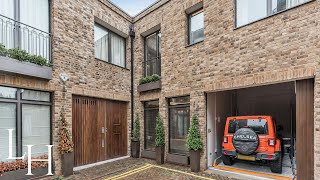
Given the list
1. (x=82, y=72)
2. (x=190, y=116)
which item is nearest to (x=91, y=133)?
(x=82, y=72)

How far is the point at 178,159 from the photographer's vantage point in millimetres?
8969

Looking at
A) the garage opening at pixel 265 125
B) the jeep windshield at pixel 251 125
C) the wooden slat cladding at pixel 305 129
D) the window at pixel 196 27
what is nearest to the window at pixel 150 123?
the garage opening at pixel 265 125

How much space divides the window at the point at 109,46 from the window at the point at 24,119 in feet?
11.2

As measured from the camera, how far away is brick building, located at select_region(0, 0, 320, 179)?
5.99 meters

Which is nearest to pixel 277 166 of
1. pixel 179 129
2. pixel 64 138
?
pixel 179 129

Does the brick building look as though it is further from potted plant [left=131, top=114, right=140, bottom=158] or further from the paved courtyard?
the paved courtyard

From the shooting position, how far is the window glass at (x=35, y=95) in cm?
707

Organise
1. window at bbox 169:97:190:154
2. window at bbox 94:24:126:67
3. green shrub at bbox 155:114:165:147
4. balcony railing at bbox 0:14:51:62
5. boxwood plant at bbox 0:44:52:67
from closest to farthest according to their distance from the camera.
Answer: boxwood plant at bbox 0:44:52:67 < balcony railing at bbox 0:14:51:62 < window at bbox 169:97:190:154 < green shrub at bbox 155:114:165:147 < window at bbox 94:24:126:67

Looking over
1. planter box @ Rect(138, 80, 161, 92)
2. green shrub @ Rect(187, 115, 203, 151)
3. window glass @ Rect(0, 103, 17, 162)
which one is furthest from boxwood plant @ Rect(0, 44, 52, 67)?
green shrub @ Rect(187, 115, 203, 151)

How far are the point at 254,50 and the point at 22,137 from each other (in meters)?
7.61

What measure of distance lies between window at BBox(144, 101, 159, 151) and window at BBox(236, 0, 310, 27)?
5284mm

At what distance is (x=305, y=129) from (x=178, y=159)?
471cm

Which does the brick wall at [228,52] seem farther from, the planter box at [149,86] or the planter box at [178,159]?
the planter box at [178,159]

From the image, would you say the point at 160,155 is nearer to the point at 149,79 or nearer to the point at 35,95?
the point at 149,79
